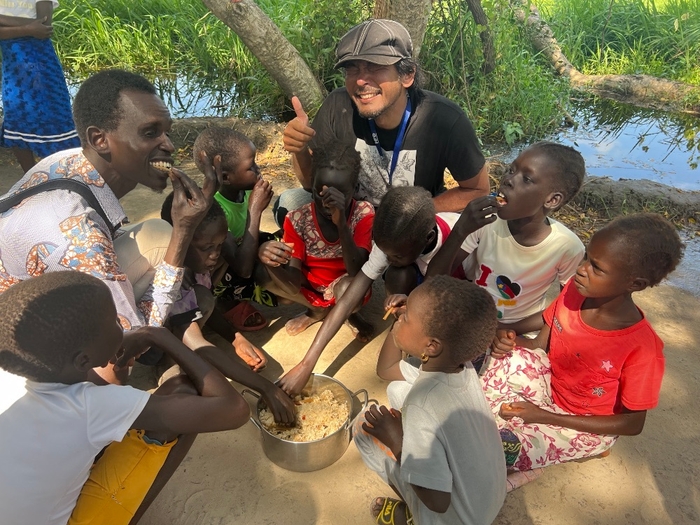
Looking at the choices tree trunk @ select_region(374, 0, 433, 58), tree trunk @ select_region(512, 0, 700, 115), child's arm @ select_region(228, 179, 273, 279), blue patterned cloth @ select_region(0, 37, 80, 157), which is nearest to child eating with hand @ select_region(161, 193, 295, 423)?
child's arm @ select_region(228, 179, 273, 279)

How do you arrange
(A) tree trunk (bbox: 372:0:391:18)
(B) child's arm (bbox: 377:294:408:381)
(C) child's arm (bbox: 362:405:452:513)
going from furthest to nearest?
(A) tree trunk (bbox: 372:0:391:18)
(B) child's arm (bbox: 377:294:408:381)
(C) child's arm (bbox: 362:405:452:513)

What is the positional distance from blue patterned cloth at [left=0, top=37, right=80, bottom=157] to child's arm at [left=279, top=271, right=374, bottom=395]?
2.50m

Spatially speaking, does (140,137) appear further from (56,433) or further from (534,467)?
(534,467)

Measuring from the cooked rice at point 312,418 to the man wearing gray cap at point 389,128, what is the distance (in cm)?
121

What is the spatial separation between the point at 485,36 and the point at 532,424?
447 centimetres

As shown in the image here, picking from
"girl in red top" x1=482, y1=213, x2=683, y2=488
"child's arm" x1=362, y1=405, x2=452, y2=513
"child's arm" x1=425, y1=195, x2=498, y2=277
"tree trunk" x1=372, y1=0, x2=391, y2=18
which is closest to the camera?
"child's arm" x1=362, y1=405, x2=452, y2=513

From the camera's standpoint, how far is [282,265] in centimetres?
267

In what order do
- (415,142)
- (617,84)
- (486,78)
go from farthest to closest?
1. (617,84)
2. (486,78)
3. (415,142)

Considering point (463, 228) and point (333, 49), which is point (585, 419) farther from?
point (333, 49)

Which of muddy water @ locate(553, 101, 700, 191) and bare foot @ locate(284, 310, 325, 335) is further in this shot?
muddy water @ locate(553, 101, 700, 191)

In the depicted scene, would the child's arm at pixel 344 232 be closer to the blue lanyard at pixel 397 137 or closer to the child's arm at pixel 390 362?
the child's arm at pixel 390 362

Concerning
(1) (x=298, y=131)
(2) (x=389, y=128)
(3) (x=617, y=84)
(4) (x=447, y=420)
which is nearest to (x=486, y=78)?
(3) (x=617, y=84)

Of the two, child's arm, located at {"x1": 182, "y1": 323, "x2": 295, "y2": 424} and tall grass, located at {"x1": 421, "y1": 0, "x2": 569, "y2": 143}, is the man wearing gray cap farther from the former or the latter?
tall grass, located at {"x1": 421, "y1": 0, "x2": 569, "y2": 143}

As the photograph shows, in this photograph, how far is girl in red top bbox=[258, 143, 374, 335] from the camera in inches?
98.3
